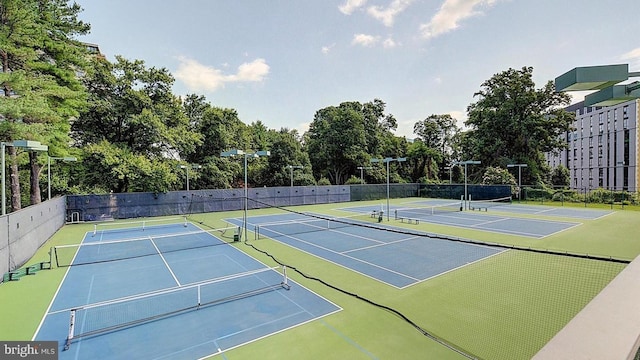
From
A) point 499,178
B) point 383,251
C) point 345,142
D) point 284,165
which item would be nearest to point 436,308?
point 383,251

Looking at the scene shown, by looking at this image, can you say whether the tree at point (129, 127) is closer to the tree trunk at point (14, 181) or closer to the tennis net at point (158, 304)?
the tree trunk at point (14, 181)

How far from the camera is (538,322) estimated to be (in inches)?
285

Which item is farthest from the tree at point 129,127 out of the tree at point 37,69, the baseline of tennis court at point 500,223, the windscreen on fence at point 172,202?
the baseline of tennis court at point 500,223

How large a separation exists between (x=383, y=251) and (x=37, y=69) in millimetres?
22976

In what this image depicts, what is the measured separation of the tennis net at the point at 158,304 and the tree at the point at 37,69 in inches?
455

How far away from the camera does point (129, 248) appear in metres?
14.9

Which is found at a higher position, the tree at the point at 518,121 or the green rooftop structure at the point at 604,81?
the tree at the point at 518,121

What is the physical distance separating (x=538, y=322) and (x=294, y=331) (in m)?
5.54

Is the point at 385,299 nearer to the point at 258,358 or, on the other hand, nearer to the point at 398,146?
the point at 258,358

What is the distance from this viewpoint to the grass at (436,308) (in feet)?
20.7

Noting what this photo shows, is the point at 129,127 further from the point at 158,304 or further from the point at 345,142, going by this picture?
the point at 345,142

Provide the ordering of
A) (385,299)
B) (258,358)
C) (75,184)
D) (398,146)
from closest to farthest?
1. (258,358)
2. (385,299)
3. (75,184)
4. (398,146)

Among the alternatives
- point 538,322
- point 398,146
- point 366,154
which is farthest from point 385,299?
point 398,146

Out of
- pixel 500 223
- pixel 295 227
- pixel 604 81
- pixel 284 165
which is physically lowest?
pixel 500 223
